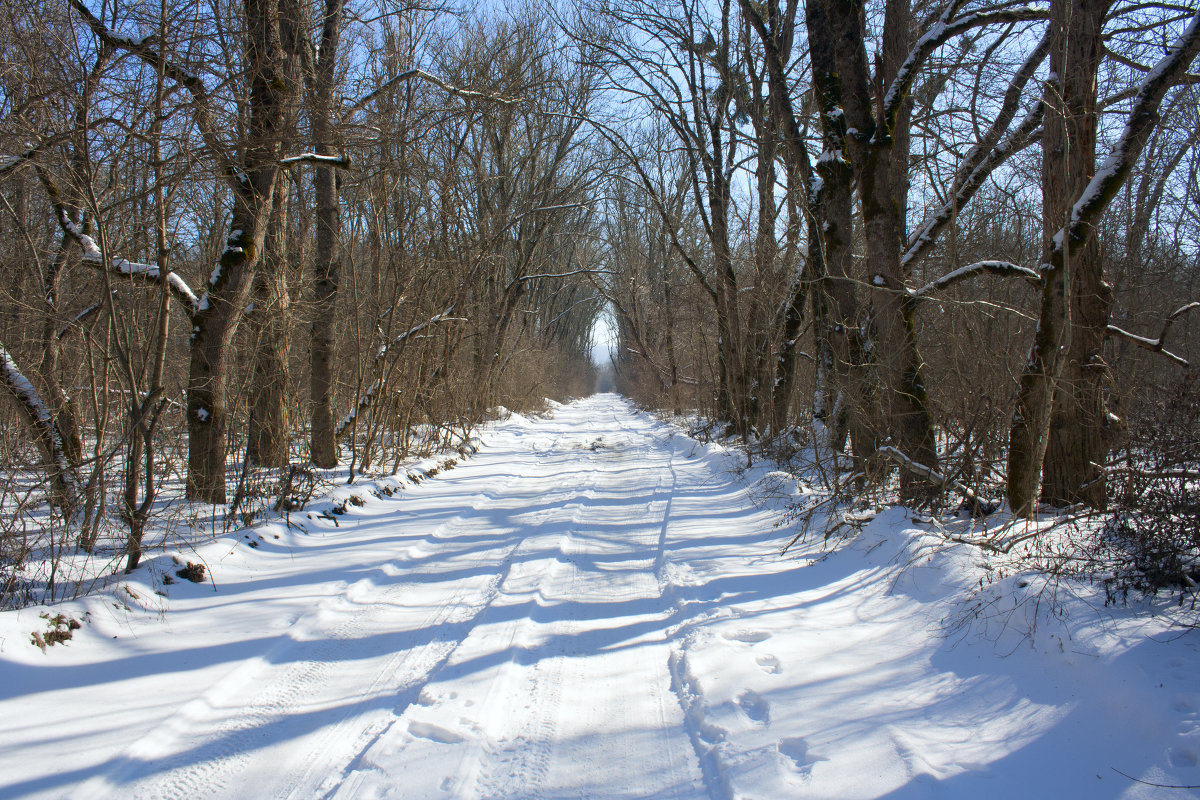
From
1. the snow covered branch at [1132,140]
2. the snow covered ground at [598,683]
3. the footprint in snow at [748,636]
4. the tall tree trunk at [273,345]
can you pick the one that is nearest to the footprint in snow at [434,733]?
the snow covered ground at [598,683]

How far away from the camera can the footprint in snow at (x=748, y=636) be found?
4098 mm

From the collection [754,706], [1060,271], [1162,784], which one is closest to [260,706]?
[754,706]

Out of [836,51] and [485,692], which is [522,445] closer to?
[836,51]

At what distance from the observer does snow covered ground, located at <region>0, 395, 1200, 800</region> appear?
8.57ft

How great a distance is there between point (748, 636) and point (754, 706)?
2.88ft

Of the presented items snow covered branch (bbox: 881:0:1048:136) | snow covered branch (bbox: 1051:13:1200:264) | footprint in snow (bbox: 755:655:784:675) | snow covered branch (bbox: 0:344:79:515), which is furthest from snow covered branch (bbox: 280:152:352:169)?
snow covered branch (bbox: 1051:13:1200:264)

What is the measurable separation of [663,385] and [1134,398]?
19.9 m

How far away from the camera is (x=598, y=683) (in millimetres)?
3523

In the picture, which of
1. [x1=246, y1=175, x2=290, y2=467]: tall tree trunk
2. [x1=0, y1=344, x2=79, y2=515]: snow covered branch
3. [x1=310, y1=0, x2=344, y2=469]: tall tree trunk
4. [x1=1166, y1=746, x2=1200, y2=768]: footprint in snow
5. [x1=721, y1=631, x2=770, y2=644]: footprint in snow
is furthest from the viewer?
[x1=310, y1=0, x2=344, y2=469]: tall tree trunk

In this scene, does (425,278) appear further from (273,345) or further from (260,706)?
(260,706)

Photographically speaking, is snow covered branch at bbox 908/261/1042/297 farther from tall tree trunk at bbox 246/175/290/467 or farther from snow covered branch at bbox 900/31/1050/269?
tall tree trunk at bbox 246/175/290/467

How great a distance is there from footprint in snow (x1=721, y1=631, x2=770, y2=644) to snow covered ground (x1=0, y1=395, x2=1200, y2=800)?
3cm

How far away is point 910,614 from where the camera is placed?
4.27 m

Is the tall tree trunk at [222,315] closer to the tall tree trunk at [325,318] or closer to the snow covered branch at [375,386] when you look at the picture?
the tall tree trunk at [325,318]
